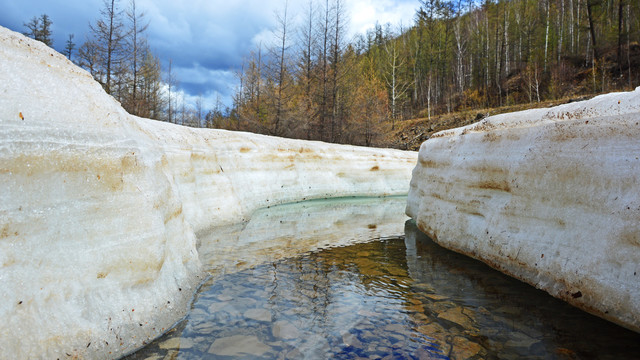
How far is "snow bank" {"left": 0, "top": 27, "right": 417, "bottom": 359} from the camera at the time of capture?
6.51ft

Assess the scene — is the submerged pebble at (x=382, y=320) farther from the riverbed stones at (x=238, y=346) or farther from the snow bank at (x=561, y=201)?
the snow bank at (x=561, y=201)

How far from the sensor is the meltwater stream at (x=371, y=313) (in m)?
2.48

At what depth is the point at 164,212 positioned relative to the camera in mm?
3344

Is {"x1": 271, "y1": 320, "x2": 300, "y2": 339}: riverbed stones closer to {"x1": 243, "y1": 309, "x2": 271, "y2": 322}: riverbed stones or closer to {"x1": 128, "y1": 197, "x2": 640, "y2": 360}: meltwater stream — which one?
{"x1": 128, "y1": 197, "x2": 640, "y2": 360}: meltwater stream

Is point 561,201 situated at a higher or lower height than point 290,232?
higher

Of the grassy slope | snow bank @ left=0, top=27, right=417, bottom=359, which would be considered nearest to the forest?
the grassy slope

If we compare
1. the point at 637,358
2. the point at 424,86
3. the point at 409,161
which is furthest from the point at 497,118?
the point at 424,86

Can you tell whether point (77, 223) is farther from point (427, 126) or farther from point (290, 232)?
point (427, 126)

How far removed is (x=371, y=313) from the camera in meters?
3.14

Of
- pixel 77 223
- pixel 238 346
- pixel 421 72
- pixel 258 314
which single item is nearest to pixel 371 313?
pixel 258 314

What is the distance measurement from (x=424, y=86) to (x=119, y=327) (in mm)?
37986

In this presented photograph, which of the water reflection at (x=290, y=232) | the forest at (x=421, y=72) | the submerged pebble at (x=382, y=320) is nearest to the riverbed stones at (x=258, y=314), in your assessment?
the submerged pebble at (x=382, y=320)

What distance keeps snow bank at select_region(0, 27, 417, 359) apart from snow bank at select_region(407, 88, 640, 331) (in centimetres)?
351

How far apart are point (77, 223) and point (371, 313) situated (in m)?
2.54
